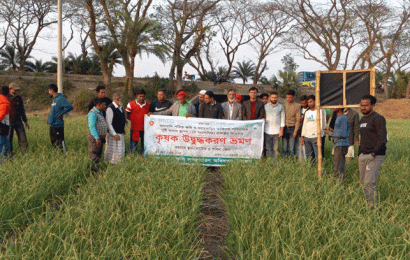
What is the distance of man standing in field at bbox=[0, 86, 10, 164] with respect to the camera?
6406 millimetres

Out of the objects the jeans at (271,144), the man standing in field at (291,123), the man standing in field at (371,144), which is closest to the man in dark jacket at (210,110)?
the jeans at (271,144)

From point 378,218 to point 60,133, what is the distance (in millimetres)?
5949


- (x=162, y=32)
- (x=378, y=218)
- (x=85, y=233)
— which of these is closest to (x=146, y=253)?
(x=85, y=233)

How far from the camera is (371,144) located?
468 cm

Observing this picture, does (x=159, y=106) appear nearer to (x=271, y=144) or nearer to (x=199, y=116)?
(x=199, y=116)

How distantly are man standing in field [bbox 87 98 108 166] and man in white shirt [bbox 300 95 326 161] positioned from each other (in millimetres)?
3690

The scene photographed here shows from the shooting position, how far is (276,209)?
3.65 m

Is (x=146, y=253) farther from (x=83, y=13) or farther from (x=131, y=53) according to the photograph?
(x=83, y=13)

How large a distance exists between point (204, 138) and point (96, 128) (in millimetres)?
2208

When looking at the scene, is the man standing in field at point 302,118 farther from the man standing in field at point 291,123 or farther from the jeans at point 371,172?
the jeans at point 371,172

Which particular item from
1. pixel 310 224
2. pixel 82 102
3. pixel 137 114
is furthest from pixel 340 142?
pixel 82 102

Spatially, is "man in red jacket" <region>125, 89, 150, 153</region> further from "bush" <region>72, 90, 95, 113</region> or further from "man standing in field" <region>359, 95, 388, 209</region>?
"bush" <region>72, 90, 95, 113</region>

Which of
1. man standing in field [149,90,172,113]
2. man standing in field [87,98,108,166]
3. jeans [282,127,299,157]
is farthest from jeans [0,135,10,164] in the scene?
jeans [282,127,299,157]

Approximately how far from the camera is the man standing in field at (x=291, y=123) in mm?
7547
